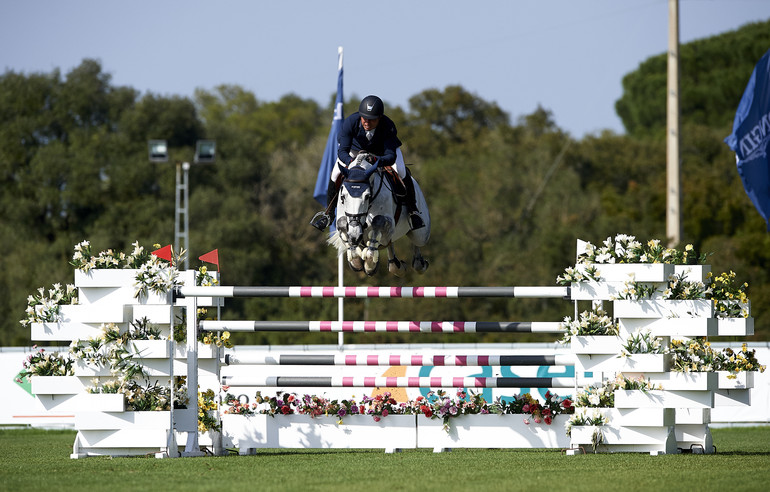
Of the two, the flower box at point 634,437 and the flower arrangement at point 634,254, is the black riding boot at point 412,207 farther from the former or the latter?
the flower box at point 634,437

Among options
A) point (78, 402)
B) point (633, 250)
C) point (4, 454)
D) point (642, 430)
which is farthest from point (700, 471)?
point (4, 454)

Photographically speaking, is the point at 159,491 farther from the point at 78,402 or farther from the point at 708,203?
the point at 708,203

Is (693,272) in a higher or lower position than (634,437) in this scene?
higher

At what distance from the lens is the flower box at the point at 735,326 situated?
752 centimetres

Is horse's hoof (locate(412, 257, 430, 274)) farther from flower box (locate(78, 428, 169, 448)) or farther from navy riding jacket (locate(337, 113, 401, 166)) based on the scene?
flower box (locate(78, 428, 169, 448))

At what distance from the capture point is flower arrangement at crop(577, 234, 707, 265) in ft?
24.8

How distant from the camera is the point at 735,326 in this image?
7562 millimetres

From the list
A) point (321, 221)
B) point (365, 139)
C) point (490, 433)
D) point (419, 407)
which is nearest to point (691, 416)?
point (490, 433)

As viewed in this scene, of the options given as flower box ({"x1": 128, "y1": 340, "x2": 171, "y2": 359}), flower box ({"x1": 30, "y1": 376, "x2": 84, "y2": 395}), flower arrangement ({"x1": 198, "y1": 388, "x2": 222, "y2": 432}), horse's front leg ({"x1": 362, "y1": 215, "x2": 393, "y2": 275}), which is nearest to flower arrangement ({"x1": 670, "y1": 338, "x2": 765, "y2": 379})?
horse's front leg ({"x1": 362, "y1": 215, "x2": 393, "y2": 275})

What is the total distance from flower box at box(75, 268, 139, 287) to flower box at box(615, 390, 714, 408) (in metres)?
4.02

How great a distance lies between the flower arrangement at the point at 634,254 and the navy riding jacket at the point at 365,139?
176cm

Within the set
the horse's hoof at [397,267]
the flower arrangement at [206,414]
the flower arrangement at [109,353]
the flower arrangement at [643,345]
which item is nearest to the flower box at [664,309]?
the flower arrangement at [643,345]

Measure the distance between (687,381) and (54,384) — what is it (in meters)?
4.99

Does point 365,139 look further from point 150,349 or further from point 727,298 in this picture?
point 727,298
